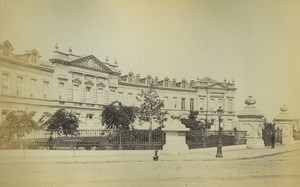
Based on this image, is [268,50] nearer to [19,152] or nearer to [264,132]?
[264,132]

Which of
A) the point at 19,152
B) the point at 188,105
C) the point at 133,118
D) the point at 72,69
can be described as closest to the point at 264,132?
the point at 188,105

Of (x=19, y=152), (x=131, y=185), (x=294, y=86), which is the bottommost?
(x=131, y=185)

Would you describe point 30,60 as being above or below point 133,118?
above

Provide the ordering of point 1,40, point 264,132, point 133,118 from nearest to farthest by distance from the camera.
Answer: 1. point 1,40
2. point 133,118
3. point 264,132

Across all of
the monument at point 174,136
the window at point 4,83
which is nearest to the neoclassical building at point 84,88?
the window at point 4,83

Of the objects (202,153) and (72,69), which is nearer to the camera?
(72,69)

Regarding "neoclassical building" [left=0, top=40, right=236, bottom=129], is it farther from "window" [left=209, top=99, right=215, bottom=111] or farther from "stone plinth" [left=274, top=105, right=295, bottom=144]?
"stone plinth" [left=274, top=105, right=295, bottom=144]

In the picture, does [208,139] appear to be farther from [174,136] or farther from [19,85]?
[19,85]
